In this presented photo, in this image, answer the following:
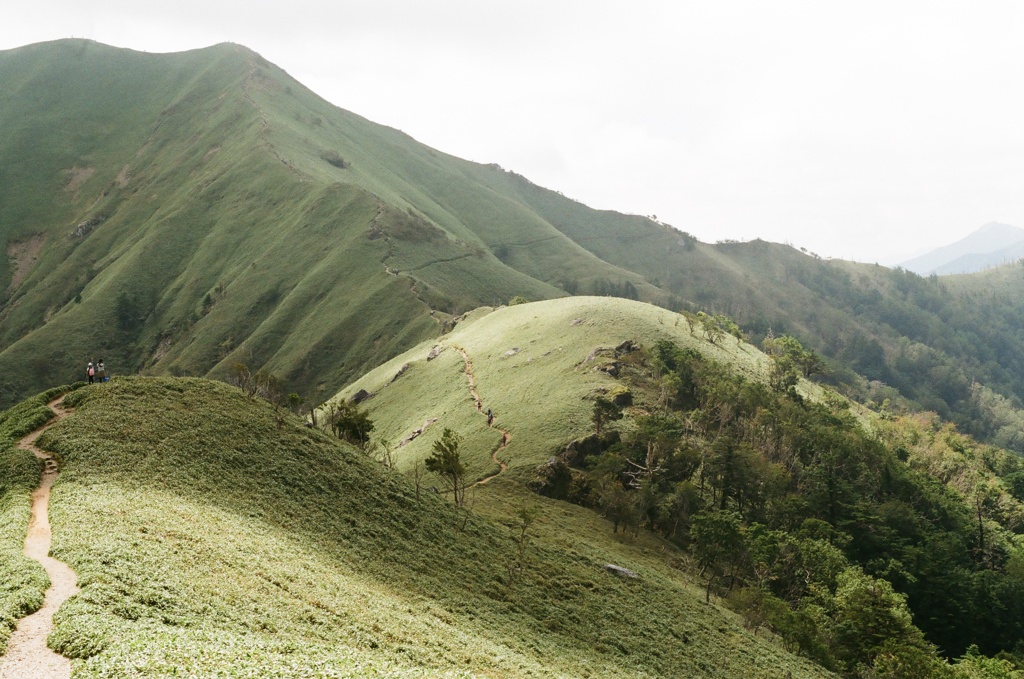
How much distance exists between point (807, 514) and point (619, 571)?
37.2 metres

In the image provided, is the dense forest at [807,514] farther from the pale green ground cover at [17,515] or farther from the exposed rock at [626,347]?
the pale green ground cover at [17,515]

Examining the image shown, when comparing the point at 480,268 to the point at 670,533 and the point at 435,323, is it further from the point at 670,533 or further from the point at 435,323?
the point at 670,533

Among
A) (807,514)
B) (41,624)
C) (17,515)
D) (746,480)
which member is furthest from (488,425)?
(41,624)

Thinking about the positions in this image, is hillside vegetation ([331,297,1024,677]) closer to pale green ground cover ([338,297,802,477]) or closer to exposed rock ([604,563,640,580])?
pale green ground cover ([338,297,802,477])

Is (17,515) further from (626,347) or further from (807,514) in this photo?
(626,347)

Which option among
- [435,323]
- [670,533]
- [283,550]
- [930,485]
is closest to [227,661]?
[283,550]

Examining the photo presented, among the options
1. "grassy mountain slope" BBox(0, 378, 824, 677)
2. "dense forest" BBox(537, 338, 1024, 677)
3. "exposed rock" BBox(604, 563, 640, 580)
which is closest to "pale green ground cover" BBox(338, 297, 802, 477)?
"dense forest" BBox(537, 338, 1024, 677)

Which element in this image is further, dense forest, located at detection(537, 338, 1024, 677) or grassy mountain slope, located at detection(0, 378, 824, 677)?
dense forest, located at detection(537, 338, 1024, 677)

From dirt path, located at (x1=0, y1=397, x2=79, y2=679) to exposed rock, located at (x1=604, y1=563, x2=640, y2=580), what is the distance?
39.3 meters

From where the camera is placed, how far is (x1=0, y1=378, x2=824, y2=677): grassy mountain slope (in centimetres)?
2275

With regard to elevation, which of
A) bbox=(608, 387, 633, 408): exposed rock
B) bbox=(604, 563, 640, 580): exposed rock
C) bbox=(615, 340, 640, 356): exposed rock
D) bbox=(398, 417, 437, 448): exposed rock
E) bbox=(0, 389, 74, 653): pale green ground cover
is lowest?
bbox=(604, 563, 640, 580): exposed rock

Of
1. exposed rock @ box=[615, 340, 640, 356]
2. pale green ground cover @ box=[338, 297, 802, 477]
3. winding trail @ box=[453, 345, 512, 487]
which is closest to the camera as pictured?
winding trail @ box=[453, 345, 512, 487]

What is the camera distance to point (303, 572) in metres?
32.5

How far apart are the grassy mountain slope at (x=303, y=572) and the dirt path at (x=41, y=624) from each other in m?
0.55
